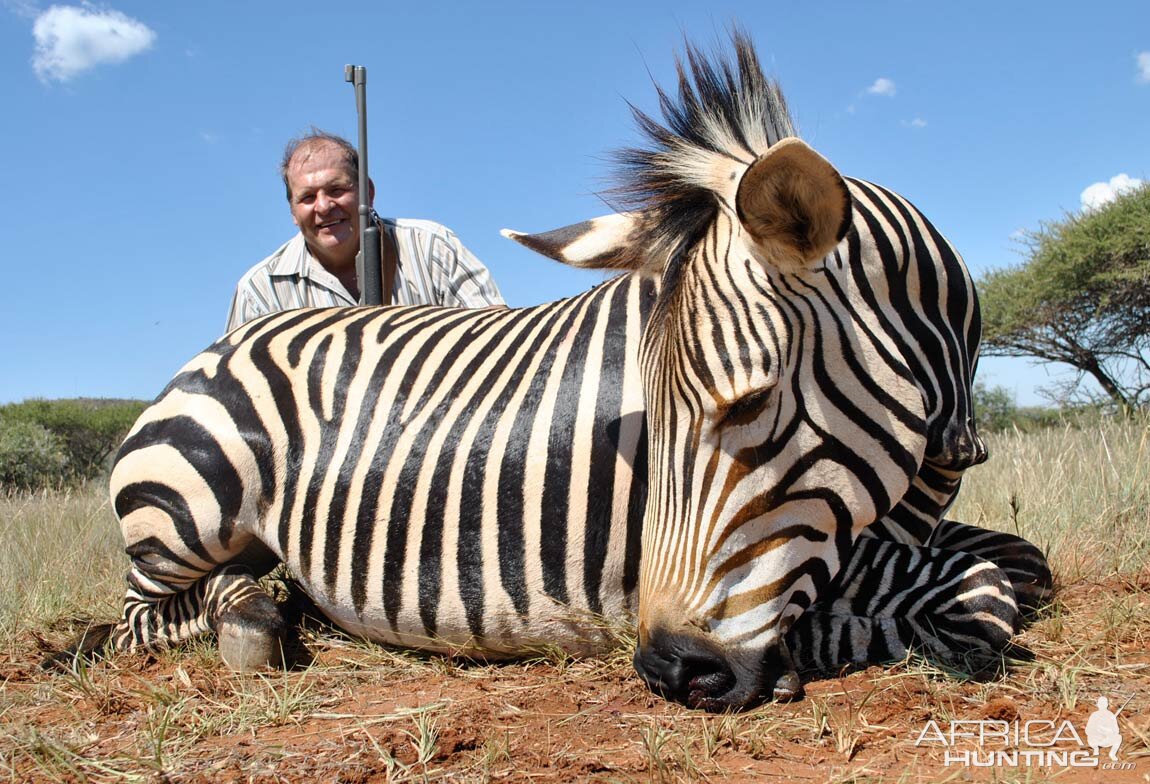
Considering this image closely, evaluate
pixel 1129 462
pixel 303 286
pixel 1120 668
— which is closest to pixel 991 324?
pixel 1129 462

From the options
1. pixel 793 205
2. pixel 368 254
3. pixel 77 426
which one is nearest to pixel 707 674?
pixel 793 205

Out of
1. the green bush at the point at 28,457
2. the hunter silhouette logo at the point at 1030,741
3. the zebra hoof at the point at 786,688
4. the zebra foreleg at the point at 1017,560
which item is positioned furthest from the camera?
the green bush at the point at 28,457

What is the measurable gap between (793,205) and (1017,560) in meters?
1.66

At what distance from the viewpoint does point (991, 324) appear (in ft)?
52.2

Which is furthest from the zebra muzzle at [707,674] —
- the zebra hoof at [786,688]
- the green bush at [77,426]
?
the green bush at [77,426]

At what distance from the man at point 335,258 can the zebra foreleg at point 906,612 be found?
344 centimetres

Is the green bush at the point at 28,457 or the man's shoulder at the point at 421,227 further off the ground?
the man's shoulder at the point at 421,227

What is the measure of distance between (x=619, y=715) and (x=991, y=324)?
52.3ft

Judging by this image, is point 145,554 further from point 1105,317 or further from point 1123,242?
point 1105,317

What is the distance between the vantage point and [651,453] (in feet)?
7.57

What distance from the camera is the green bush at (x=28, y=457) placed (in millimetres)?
11789

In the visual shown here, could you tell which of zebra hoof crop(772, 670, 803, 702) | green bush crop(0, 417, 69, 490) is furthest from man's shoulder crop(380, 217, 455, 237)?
green bush crop(0, 417, 69, 490)

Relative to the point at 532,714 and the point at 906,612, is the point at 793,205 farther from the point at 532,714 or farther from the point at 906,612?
the point at 532,714

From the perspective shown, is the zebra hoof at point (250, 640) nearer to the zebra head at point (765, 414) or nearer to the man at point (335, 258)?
the zebra head at point (765, 414)
